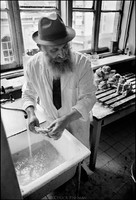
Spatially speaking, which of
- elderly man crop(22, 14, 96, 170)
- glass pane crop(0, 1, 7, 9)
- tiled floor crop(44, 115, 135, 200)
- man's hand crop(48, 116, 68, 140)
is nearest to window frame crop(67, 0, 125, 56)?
glass pane crop(0, 1, 7, 9)

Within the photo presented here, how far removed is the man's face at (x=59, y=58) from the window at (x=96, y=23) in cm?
141

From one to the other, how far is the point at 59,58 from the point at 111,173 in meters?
1.47

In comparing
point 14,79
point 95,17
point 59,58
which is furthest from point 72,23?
point 59,58

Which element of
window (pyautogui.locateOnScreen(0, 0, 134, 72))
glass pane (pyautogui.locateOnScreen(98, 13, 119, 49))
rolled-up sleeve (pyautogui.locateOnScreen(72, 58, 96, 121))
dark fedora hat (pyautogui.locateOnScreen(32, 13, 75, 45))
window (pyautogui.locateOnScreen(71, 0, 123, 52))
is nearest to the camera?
dark fedora hat (pyautogui.locateOnScreen(32, 13, 75, 45))

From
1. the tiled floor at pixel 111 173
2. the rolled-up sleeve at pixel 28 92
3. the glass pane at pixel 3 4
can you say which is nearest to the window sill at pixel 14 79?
the rolled-up sleeve at pixel 28 92

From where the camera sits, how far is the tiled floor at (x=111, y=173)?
62.9 inches

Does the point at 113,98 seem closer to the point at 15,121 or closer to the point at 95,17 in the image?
the point at 15,121

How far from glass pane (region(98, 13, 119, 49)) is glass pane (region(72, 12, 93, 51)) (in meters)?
0.27

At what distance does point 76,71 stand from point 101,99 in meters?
0.69

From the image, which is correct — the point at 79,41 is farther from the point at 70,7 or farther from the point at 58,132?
the point at 58,132

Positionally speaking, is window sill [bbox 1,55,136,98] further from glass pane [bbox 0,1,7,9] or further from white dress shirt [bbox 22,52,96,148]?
glass pane [bbox 0,1,7,9]

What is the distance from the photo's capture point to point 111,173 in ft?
5.97

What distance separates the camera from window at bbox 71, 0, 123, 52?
2.37 meters

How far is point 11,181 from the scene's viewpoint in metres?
0.55
